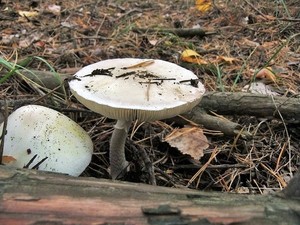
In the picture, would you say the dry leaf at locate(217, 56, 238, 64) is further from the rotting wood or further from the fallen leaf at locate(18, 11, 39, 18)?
the fallen leaf at locate(18, 11, 39, 18)

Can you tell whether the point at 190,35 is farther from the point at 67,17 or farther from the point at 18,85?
the point at 18,85

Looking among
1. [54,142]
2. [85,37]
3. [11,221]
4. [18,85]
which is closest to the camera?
[11,221]

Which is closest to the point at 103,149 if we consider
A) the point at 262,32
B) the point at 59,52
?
the point at 59,52

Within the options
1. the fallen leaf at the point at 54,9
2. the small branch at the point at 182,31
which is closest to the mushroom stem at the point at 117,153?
the small branch at the point at 182,31

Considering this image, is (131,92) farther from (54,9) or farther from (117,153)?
(54,9)

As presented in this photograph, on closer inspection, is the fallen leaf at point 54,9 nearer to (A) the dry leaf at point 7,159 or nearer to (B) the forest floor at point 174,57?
(B) the forest floor at point 174,57

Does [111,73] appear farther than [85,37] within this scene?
No

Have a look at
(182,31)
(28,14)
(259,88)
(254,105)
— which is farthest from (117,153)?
(28,14)
